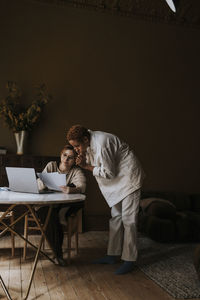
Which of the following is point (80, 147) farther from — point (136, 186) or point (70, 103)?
point (70, 103)

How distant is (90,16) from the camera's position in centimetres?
500

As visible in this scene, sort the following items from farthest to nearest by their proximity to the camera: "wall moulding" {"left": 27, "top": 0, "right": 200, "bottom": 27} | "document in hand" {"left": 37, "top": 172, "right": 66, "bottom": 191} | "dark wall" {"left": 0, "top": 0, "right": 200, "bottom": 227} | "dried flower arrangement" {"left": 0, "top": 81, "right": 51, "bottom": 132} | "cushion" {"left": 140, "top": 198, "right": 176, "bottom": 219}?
"wall moulding" {"left": 27, "top": 0, "right": 200, "bottom": 27} → "dark wall" {"left": 0, "top": 0, "right": 200, "bottom": 227} → "dried flower arrangement" {"left": 0, "top": 81, "right": 51, "bottom": 132} → "cushion" {"left": 140, "top": 198, "right": 176, "bottom": 219} → "document in hand" {"left": 37, "top": 172, "right": 66, "bottom": 191}

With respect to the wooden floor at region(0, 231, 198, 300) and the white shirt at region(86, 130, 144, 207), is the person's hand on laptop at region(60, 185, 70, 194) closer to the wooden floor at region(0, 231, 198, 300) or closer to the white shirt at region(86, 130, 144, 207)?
the white shirt at region(86, 130, 144, 207)

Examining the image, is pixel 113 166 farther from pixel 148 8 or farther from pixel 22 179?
pixel 148 8

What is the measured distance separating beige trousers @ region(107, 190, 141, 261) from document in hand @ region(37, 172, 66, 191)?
67 cm

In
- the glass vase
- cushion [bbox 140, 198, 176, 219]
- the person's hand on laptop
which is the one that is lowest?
cushion [bbox 140, 198, 176, 219]

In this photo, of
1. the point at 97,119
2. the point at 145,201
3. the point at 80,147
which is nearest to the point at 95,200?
the point at 145,201

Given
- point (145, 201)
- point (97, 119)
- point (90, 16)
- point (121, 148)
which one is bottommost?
point (145, 201)

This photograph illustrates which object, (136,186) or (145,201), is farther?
(145,201)

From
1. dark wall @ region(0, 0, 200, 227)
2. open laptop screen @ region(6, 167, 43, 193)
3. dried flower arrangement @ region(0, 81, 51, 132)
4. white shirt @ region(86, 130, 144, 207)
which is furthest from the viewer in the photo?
dark wall @ region(0, 0, 200, 227)

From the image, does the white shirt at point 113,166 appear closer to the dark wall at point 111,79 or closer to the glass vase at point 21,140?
the glass vase at point 21,140

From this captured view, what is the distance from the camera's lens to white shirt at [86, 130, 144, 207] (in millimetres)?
2936

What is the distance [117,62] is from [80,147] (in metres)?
2.54

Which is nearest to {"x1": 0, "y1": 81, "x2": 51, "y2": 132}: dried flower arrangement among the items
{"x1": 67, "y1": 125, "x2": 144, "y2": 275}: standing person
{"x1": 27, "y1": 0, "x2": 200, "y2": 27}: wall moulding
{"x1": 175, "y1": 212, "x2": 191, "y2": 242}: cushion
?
{"x1": 27, "y1": 0, "x2": 200, "y2": 27}: wall moulding
